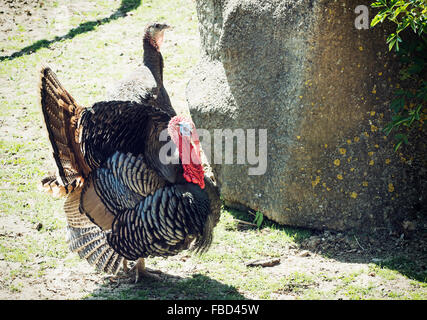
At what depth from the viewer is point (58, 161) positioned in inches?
163

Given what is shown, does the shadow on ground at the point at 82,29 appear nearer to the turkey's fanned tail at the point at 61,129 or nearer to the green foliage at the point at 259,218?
the turkey's fanned tail at the point at 61,129

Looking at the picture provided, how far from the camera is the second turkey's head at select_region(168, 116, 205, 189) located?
382 cm

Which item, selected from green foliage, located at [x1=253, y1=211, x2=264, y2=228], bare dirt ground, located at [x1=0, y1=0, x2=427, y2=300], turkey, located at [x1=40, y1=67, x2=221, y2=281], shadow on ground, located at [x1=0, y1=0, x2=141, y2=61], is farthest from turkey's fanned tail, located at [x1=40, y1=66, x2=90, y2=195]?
shadow on ground, located at [x1=0, y1=0, x2=141, y2=61]

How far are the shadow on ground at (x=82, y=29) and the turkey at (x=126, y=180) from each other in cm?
519

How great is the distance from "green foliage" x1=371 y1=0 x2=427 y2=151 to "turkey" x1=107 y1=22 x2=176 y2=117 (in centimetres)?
215

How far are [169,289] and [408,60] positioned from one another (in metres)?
2.92

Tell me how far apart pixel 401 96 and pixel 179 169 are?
213 centimetres

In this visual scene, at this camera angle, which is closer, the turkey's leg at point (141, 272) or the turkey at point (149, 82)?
the turkey's leg at point (141, 272)

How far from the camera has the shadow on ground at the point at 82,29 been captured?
28.8 ft

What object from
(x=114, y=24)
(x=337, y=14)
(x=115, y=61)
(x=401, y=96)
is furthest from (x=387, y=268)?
(x=114, y=24)

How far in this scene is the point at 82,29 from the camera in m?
9.28

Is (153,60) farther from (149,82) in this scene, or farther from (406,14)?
(406,14)

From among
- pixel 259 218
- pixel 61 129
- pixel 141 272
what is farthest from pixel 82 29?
pixel 141 272

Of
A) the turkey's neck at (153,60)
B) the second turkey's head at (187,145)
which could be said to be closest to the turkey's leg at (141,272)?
the second turkey's head at (187,145)
